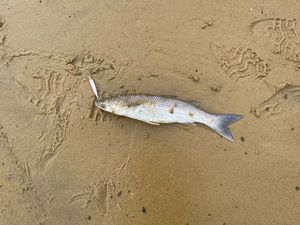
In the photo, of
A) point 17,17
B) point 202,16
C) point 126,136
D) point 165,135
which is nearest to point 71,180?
point 126,136

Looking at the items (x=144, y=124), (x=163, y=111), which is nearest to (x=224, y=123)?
(x=163, y=111)

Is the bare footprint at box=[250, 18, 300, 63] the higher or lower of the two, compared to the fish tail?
higher

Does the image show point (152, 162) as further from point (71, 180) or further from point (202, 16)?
point (202, 16)

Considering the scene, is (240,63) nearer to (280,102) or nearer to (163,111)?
(280,102)

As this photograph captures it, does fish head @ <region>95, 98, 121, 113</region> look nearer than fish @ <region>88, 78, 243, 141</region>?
No

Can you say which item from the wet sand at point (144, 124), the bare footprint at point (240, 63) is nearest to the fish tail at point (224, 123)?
the wet sand at point (144, 124)

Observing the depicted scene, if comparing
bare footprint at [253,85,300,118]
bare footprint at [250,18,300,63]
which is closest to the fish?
bare footprint at [253,85,300,118]

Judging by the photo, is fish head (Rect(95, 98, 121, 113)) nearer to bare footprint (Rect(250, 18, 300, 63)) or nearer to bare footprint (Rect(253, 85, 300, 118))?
bare footprint (Rect(253, 85, 300, 118))
